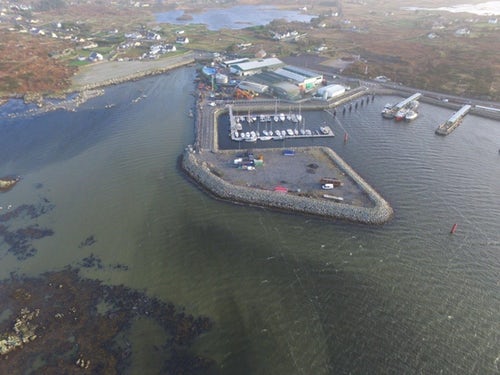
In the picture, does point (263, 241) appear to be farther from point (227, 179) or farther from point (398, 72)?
point (398, 72)

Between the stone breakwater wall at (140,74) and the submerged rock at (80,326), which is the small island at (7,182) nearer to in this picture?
the submerged rock at (80,326)

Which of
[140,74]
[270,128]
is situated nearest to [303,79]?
[270,128]

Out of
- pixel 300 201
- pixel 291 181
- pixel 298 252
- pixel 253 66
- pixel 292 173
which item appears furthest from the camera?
pixel 253 66

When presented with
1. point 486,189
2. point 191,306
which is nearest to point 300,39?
point 486,189

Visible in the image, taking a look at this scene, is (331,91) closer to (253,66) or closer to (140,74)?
(253,66)

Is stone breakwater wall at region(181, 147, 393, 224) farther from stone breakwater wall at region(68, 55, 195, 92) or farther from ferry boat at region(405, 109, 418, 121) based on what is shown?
stone breakwater wall at region(68, 55, 195, 92)

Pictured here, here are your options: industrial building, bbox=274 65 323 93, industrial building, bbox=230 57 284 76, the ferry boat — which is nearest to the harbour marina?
industrial building, bbox=274 65 323 93
